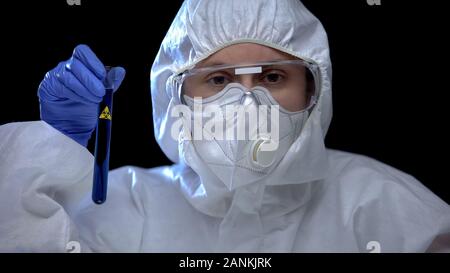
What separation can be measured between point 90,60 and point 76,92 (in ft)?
0.38

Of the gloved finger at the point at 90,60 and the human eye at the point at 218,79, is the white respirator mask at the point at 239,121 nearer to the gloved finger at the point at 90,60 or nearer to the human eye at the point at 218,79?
the human eye at the point at 218,79

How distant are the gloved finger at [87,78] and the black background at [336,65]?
0.22 metres

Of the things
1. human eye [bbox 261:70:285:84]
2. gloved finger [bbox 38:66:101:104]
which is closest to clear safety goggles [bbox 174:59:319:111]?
human eye [bbox 261:70:285:84]

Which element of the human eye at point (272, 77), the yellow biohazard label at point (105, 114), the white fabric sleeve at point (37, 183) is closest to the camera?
the white fabric sleeve at point (37, 183)

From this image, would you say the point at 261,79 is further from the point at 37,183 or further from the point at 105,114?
the point at 37,183

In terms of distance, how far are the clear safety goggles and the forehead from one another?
24 mm

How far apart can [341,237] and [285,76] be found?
23.6 inches

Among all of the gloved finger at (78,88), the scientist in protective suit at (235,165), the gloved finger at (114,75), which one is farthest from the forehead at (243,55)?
the gloved finger at (78,88)

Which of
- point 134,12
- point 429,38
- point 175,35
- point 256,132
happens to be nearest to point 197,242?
point 256,132

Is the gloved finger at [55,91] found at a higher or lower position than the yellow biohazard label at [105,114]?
higher

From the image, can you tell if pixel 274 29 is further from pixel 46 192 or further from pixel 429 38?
pixel 46 192

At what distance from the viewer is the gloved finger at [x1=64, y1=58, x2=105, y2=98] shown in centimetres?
168

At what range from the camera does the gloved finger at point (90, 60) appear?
1713 mm

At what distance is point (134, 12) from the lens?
6.66ft
